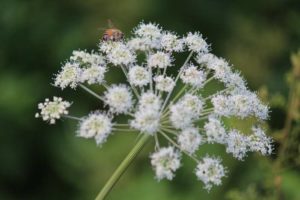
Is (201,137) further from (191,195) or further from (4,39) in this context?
(4,39)

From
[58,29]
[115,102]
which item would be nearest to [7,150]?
[58,29]

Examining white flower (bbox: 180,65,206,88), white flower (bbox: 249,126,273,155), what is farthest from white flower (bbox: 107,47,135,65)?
white flower (bbox: 249,126,273,155)

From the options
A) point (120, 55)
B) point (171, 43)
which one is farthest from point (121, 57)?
point (171, 43)

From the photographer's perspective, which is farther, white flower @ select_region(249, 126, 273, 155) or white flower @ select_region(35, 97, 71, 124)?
white flower @ select_region(249, 126, 273, 155)

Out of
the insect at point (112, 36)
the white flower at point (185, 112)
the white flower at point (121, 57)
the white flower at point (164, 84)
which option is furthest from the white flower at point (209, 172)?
the insect at point (112, 36)

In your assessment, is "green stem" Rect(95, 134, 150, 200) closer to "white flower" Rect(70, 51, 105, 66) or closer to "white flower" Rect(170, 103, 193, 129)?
"white flower" Rect(170, 103, 193, 129)
